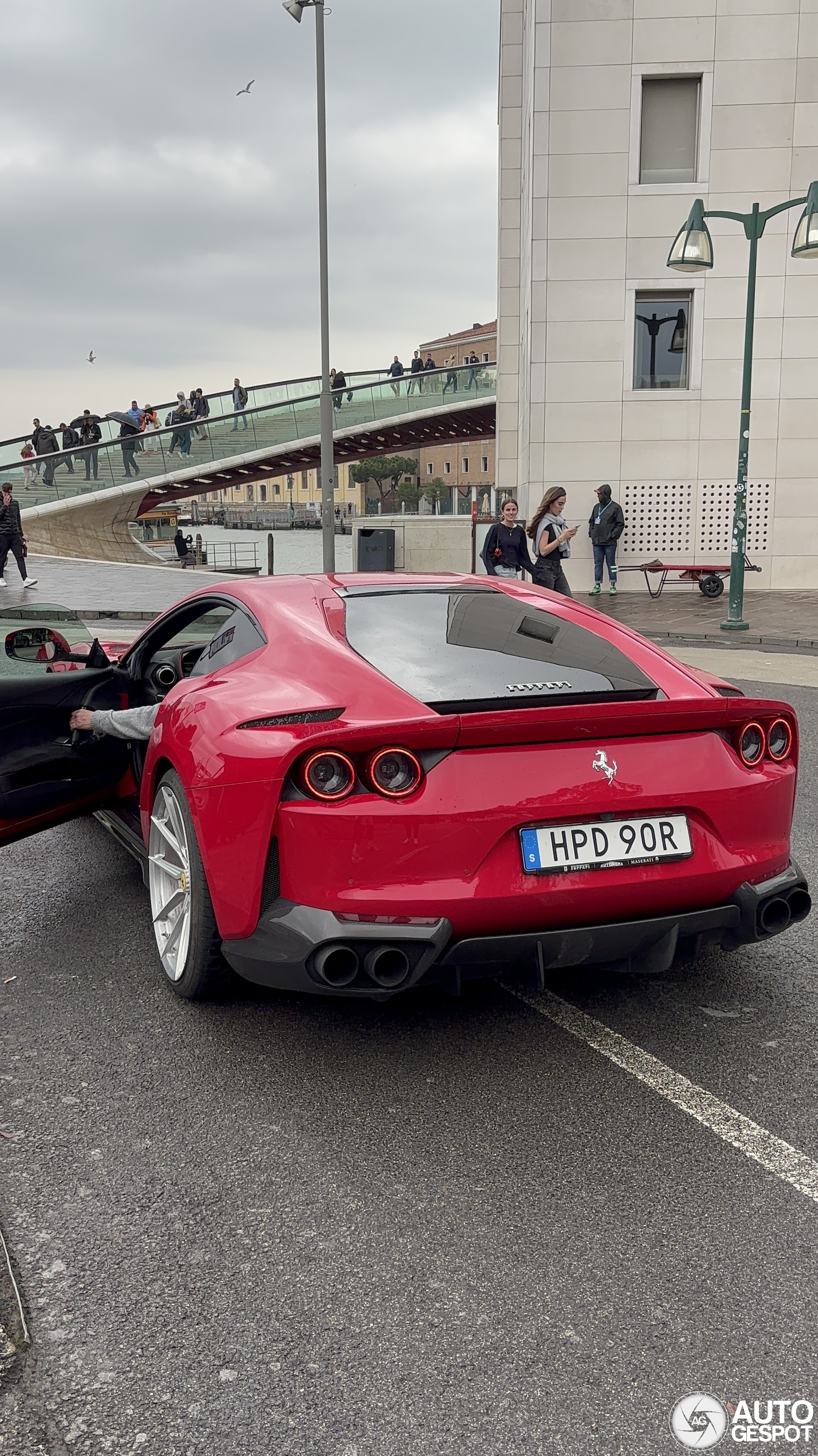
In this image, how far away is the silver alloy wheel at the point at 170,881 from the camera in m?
3.60

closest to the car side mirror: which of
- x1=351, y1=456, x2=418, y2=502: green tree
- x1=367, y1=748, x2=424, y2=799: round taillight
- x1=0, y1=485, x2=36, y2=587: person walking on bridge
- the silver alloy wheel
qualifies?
the silver alloy wheel

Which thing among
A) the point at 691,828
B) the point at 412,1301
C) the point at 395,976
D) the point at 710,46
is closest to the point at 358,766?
the point at 395,976

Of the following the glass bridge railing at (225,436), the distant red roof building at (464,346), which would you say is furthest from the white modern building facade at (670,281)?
the distant red roof building at (464,346)

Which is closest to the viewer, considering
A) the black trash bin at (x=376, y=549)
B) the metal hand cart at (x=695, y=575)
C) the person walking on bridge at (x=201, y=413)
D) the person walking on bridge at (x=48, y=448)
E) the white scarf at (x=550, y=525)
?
the white scarf at (x=550, y=525)

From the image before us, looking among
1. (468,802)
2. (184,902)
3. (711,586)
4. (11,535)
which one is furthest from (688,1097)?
(11,535)

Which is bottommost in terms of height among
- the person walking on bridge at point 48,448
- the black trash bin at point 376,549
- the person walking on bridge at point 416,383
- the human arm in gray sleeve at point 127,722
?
the black trash bin at point 376,549

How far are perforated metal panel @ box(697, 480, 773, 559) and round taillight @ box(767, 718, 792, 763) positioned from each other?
1995cm

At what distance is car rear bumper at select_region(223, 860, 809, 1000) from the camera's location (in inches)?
116

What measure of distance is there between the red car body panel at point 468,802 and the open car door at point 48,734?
3.54 feet

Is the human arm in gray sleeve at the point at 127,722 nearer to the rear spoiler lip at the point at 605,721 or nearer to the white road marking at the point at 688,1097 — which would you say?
the rear spoiler lip at the point at 605,721

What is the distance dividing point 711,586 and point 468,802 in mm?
18140

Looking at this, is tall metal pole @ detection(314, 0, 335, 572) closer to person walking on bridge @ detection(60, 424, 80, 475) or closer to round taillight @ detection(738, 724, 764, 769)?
person walking on bridge @ detection(60, 424, 80, 475)

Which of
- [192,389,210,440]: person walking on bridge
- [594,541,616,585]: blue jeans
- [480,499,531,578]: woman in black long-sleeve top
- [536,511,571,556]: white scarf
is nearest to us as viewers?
[536,511,571,556]: white scarf

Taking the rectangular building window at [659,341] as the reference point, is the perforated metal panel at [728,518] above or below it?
below
